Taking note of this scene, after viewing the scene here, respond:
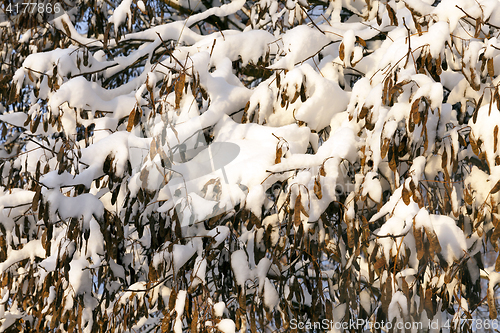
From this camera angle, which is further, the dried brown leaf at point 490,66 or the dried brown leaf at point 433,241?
the dried brown leaf at point 490,66

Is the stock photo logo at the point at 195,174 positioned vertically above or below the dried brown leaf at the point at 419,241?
above

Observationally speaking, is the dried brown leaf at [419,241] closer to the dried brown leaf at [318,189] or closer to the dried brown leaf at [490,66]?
the dried brown leaf at [318,189]

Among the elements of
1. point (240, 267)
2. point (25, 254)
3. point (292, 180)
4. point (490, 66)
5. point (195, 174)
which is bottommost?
point (240, 267)

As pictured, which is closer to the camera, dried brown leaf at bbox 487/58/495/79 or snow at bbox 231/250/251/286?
dried brown leaf at bbox 487/58/495/79

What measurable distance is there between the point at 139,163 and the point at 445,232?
4.58ft

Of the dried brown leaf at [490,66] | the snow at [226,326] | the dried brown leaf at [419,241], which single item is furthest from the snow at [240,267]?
the dried brown leaf at [490,66]

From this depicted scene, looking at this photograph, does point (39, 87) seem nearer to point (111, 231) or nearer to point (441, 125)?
point (111, 231)

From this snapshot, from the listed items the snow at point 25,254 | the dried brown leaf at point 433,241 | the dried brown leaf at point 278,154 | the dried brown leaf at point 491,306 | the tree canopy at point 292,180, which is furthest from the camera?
the snow at point 25,254

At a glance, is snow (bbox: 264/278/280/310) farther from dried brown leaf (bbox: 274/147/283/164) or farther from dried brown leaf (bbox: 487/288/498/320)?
dried brown leaf (bbox: 487/288/498/320)

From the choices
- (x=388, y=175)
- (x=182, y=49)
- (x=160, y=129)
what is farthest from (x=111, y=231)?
(x=388, y=175)

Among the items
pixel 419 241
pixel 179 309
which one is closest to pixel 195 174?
pixel 179 309

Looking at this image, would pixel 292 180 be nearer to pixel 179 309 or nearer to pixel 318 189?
pixel 318 189

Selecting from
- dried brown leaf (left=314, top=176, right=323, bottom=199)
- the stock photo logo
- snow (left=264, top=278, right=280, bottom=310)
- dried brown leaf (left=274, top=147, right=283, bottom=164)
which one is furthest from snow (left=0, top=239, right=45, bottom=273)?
dried brown leaf (left=314, top=176, right=323, bottom=199)

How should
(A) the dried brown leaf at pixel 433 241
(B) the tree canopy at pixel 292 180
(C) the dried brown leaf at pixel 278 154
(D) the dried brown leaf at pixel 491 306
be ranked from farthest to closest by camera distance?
(C) the dried brown leaf at pixel 278 154, (B) the tree canopy at pixel 292 180, (D) the dried brown leaf at pixel 491 306, (A) the dried brown leaf at pixel 433 241
